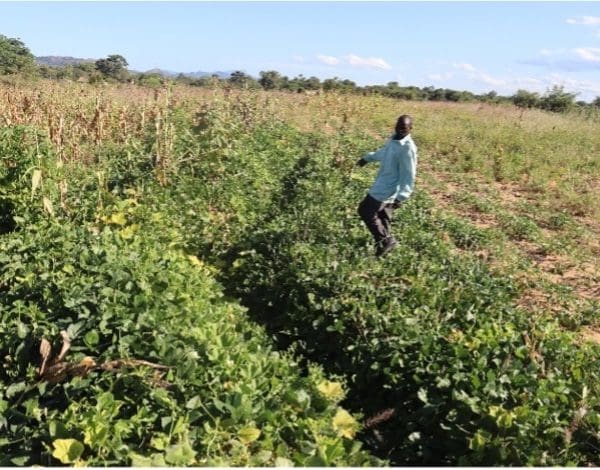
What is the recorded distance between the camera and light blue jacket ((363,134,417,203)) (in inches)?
233

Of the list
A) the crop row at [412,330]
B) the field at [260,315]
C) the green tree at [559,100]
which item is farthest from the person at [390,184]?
the green tree at [559,100]

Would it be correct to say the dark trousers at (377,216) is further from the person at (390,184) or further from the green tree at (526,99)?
the green tree at (526,99)

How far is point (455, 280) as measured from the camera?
537 centimetres

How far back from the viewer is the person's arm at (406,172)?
19.4 ft

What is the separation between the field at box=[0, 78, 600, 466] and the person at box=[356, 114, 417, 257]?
13.8 inches

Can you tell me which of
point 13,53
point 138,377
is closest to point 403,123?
point 138,377

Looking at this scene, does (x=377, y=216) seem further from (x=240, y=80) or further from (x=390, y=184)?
(x=240, y=80)

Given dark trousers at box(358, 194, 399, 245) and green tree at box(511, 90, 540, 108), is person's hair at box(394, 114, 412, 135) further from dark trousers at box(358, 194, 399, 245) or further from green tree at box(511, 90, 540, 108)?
green tree at box(511, 90, 540, 108)

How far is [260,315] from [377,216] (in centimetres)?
169

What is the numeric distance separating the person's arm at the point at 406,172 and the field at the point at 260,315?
0.62 m

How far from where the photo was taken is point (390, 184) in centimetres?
612

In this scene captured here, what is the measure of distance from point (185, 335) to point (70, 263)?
134 cm

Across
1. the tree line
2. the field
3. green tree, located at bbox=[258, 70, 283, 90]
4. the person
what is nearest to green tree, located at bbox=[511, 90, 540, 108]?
the tree line

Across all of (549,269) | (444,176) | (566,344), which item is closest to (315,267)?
(566,344)
